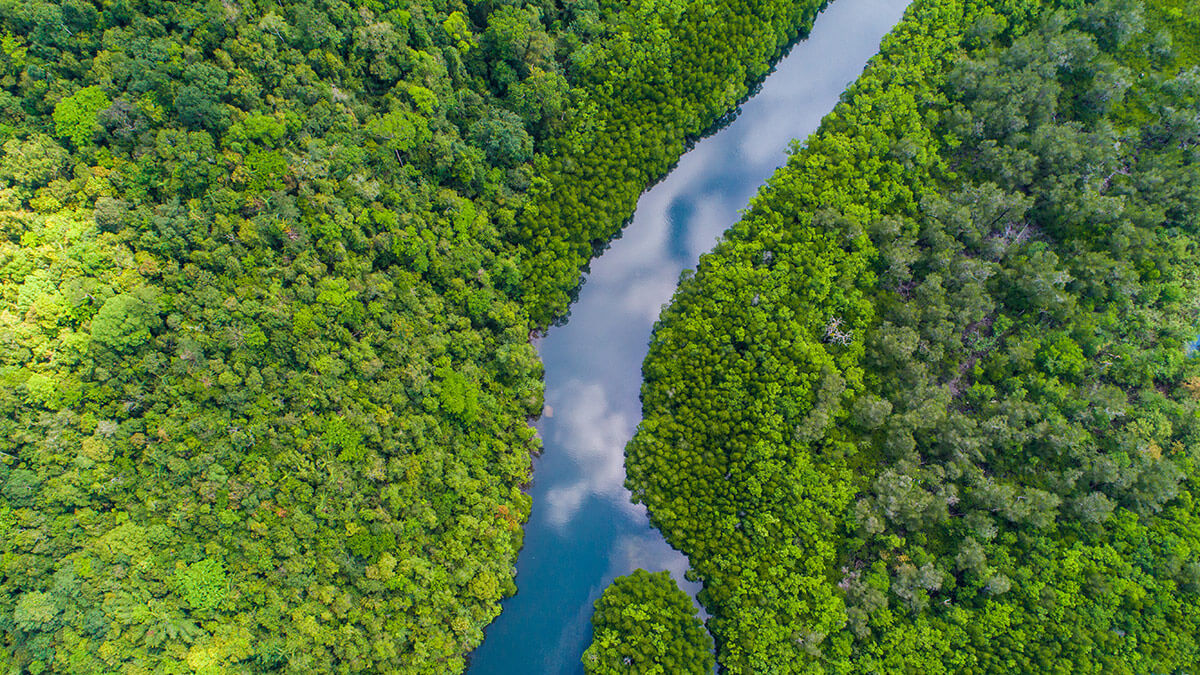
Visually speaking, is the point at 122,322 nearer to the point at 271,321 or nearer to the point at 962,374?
the point at 271,321

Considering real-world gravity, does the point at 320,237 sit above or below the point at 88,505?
above

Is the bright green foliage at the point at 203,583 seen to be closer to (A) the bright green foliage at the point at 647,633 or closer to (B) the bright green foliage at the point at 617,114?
(A) the bright green foliage at the point at 647,633

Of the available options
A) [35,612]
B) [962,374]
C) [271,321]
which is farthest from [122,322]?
[962,374]

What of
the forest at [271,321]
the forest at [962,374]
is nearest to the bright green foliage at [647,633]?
the forest at [962,374]

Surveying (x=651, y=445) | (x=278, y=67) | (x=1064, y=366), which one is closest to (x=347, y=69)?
(x=278, y=67)

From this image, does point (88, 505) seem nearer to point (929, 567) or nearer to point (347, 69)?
point (347, 69)
